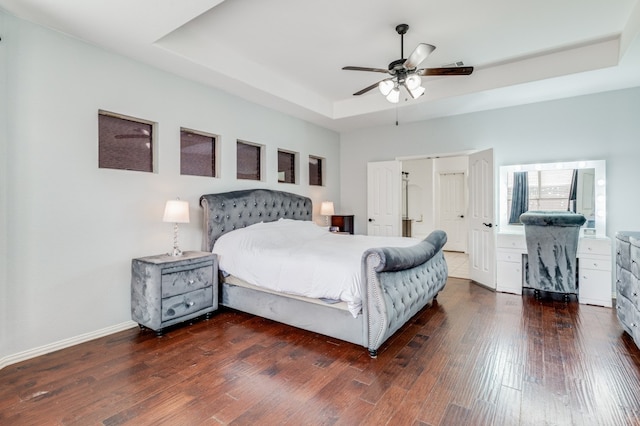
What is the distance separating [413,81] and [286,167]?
9.54 feet

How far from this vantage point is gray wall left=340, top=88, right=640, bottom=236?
416cm

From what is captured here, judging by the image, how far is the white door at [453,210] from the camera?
27.1 ft

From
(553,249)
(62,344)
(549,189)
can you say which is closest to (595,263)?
(553,249)

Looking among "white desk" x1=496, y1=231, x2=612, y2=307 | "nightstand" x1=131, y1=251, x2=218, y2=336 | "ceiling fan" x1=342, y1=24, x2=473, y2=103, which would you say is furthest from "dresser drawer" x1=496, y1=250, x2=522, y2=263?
"nightstand" x1=131, y1=251, x2=218, y2=336

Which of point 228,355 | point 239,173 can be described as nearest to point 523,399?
point 228,355

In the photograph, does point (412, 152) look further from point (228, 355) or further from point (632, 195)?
point (228, 355)

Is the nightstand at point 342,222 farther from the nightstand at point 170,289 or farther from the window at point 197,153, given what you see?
the nightstand at point 170,289

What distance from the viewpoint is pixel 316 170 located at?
245 inches

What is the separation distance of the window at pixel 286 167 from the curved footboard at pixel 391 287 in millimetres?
2890

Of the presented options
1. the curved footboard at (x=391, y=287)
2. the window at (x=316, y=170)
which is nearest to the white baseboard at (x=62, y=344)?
the curved footboard at (x=391, y=287)

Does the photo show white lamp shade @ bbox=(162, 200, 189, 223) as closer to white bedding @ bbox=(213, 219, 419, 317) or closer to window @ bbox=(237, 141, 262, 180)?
white bedding @ bbox=(213, 219, 419, 317)

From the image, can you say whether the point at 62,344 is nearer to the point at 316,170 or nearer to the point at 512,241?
the point at 316,170

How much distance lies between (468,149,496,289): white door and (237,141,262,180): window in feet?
11.2

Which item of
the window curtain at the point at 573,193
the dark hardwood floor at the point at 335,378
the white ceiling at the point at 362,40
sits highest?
the white ceiling at the point at 362,40
